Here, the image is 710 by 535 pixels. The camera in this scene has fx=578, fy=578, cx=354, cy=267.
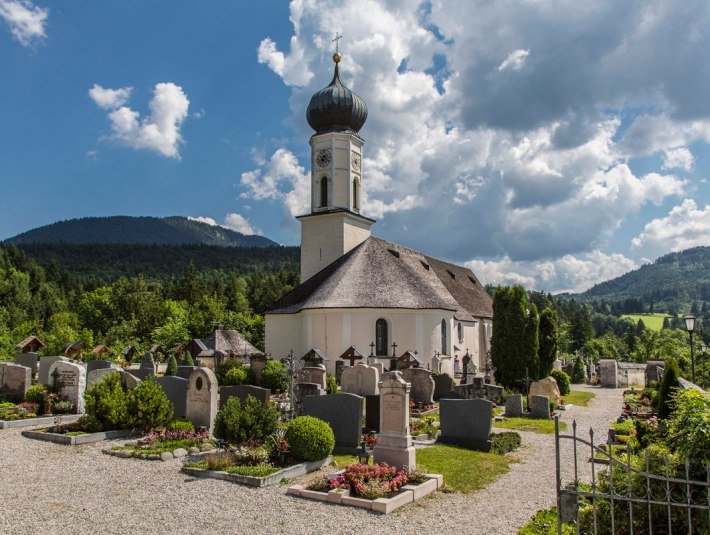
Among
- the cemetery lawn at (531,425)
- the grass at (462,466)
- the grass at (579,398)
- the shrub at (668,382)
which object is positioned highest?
the shrub at (668,382)

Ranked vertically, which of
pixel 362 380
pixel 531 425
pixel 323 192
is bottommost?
pixel 531 425

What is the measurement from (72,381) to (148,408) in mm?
5286

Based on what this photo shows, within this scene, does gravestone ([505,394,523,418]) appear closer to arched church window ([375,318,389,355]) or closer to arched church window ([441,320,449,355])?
arched church window ([375,318,389,355])

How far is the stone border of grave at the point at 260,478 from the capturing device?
420 inches

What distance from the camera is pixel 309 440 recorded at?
39.2 ft

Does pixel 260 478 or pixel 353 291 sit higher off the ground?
pixel 353 291

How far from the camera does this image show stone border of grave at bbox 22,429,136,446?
47.8ft

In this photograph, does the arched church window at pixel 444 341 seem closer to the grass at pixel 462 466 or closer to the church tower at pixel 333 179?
the church tower at pixel 333 179

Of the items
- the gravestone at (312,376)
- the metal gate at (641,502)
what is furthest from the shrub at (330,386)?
the metal gate at (641,502)

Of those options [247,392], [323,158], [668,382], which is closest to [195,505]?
[247,392]

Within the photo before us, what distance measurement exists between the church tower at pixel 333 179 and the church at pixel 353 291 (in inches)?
2.7

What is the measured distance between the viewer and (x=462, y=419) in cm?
1444

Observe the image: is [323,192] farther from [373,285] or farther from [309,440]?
[309,440]

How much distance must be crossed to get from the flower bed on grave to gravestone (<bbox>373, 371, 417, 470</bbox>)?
0.59 meters
